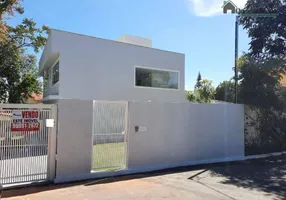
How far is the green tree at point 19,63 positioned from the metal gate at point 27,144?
514 inches

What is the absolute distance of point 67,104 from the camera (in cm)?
680

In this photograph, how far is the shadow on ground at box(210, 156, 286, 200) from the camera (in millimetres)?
6469

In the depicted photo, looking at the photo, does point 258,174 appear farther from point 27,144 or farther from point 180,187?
point 27,144

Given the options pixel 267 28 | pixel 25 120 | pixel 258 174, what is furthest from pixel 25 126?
pixel 267 28

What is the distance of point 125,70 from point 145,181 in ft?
30.3

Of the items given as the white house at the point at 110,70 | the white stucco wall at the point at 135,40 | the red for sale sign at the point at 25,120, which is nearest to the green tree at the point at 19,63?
the white house at the point at 110,70

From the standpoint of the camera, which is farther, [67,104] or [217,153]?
[217,153]

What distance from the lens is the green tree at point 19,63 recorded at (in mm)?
17953

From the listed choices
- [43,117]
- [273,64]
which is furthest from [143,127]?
[273,64]

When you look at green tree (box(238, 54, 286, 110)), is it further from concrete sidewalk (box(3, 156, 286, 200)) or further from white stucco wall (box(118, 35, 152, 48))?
white stucco wall (box(118, 35, 152, 48))

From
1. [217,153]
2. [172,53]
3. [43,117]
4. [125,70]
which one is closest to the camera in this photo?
[43,117]

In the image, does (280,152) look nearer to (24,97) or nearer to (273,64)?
(273,64)

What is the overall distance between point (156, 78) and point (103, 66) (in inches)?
143

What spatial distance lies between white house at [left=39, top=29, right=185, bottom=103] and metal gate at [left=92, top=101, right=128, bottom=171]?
6554 millimetres
